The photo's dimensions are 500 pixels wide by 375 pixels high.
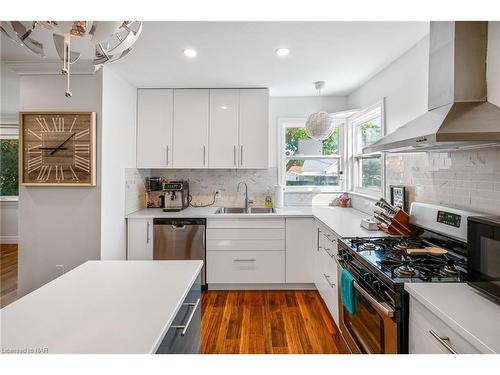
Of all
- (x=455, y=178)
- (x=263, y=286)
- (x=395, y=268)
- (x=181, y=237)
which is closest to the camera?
(x=395, y=268)

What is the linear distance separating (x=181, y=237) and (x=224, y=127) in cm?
139

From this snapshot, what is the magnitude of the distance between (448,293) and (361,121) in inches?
104

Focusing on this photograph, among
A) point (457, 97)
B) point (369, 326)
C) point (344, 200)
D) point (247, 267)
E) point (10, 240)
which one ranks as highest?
point (457, 97)

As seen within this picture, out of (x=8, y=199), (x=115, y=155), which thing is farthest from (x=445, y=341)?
(x=8, y=199)

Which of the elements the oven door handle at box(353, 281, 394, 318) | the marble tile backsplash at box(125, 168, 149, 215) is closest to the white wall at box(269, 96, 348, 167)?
the marble tile backsplash at box(125, 168, 149, 215)

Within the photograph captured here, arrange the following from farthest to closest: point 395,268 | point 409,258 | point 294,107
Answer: point 294,107 → point 409,258 → point 395,268

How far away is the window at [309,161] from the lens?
388 centimetres

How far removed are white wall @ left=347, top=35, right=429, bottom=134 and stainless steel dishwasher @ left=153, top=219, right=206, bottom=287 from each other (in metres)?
2.19

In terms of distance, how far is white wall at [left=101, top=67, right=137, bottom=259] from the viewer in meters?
2.69

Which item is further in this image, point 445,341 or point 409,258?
point 409,258

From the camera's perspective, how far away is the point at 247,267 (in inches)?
126

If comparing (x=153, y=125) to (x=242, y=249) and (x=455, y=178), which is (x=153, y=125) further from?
(x=455, y=178)

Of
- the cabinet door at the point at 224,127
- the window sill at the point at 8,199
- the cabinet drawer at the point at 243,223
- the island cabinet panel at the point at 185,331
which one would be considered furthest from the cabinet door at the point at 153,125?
the window sill at the point at 8,199
